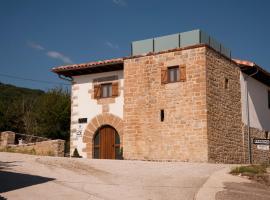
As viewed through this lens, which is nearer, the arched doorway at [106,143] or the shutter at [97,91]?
the arched doorway at [106,143]

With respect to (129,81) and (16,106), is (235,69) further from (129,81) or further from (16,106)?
(16,106)

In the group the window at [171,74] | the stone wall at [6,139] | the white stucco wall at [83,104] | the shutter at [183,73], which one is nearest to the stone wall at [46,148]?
the white stucco wall at [83,104]

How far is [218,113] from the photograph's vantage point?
54.7 ft

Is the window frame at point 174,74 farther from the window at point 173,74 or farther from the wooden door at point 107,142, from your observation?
the wooden door at point 107,142

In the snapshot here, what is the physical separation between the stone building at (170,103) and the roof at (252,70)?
0.05m

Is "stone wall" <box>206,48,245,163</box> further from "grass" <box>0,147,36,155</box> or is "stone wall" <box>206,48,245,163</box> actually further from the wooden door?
"grass" <box>0,147,36,155</box>

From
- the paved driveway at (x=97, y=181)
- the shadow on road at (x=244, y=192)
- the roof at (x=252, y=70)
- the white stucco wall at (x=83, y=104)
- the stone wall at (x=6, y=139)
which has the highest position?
the roof at (x=252, y=70)

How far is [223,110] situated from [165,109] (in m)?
2.60

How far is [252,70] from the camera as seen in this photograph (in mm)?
19094

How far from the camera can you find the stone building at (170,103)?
53.1 feet

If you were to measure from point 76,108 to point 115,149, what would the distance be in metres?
3.16

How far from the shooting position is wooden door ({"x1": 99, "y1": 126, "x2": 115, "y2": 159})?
18.8 meters

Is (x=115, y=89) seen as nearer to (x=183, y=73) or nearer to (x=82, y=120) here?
(x=82, y=120)

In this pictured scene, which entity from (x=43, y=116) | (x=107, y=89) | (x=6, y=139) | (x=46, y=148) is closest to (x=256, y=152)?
(x=107, y=89)
